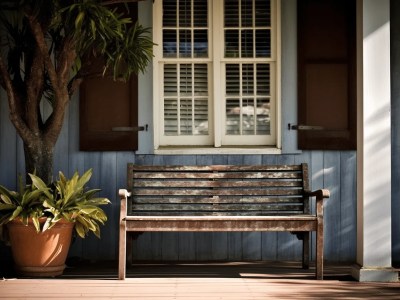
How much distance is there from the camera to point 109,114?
265 inches

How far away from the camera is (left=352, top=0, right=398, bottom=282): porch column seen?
553 centimetres

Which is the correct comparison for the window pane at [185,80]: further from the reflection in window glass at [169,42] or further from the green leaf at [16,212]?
the green leaf at [16,212]

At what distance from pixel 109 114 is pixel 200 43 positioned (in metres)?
1.04

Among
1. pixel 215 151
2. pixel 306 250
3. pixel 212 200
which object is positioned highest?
pixel 215 151

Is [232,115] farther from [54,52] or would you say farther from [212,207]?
[54,52]

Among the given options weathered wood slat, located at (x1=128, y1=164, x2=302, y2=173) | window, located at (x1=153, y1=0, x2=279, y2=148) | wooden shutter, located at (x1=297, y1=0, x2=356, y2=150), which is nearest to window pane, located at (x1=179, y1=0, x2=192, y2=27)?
window, located at (x1=153, y1=0, x2=279, y2=148)

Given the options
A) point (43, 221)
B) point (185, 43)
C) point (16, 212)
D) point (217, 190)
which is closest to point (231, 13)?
point (185, 43)

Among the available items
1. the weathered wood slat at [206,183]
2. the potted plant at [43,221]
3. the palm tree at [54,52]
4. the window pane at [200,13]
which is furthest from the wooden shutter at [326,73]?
the potted plant at [43,221]

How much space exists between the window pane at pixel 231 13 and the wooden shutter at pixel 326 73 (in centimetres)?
57

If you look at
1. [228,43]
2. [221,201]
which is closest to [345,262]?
[221,201]

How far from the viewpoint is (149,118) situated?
6.77 meters

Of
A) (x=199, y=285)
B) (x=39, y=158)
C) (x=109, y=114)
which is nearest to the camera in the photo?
(x=199, y=285)

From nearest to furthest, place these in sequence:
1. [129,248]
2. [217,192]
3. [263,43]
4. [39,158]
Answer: [39,158] < [129,248] < [217,192] < [263,43]

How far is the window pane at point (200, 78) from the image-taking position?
22.7 ft
